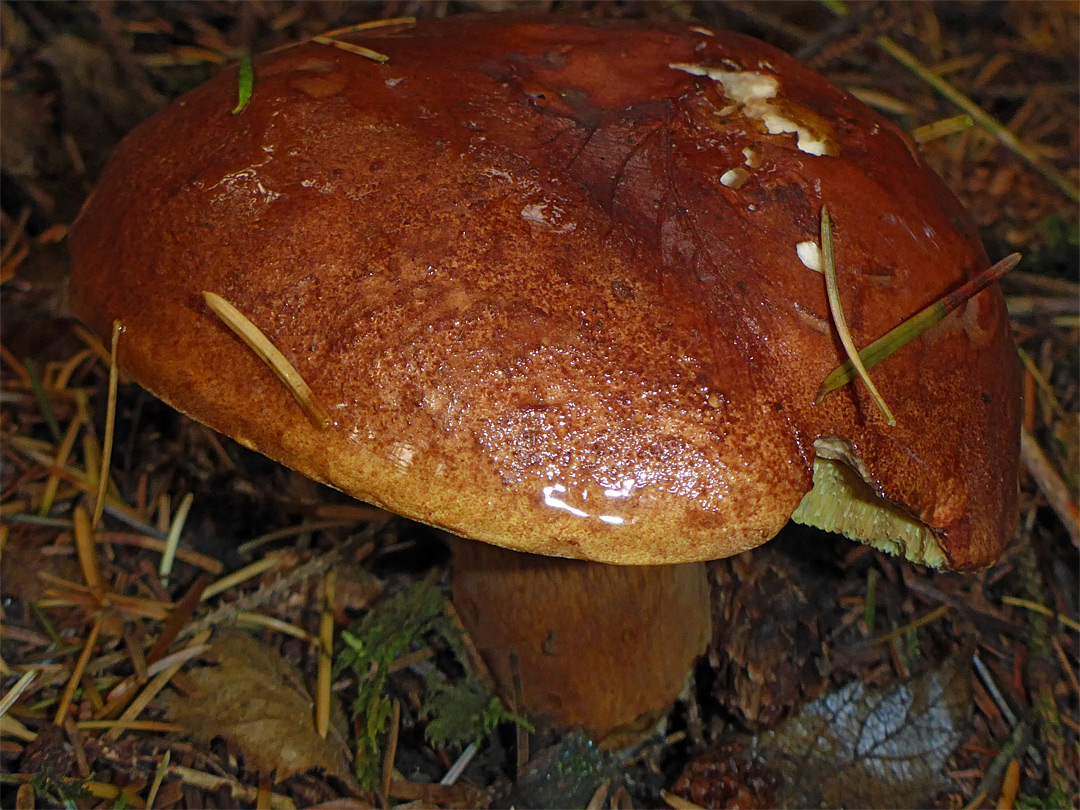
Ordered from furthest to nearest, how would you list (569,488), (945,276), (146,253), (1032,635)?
(1032,635) → (945,276) → (146,253) → (569,488)

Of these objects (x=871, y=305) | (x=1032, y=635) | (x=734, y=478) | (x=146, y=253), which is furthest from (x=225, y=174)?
(x=1032, y=635)

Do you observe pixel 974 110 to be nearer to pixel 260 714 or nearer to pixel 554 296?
pixel 554 296

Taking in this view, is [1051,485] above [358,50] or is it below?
below

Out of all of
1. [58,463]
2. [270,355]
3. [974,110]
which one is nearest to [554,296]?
[270,355]

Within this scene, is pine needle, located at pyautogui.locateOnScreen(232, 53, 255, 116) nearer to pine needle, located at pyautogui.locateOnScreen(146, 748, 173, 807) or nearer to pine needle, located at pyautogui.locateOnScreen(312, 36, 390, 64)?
pine needle, located at pyautogui.locateOnScreen(312, 36, 390, 64)

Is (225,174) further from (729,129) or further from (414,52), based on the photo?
(729,129)

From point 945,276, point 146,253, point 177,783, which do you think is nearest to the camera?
point 146,253
